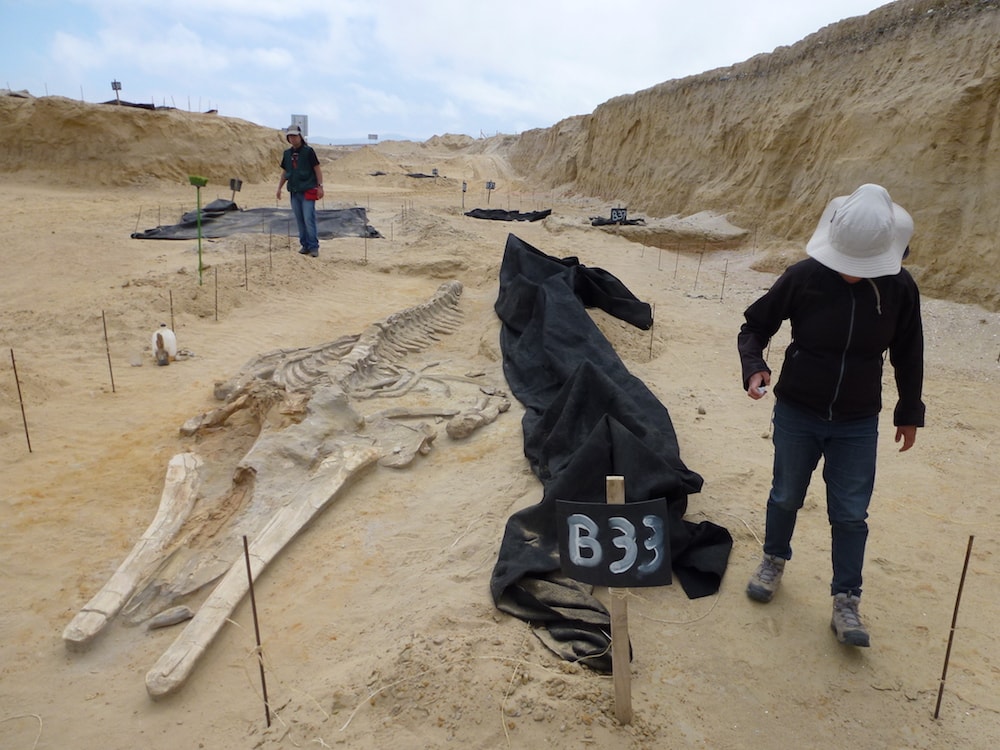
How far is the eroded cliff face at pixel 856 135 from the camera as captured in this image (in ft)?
30.2

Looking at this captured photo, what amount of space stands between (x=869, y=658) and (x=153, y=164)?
21.4 metres

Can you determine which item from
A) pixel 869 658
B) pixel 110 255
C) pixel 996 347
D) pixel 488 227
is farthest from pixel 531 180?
pixel 869 658

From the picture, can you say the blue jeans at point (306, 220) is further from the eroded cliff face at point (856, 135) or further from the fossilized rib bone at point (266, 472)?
the eroded cliff face at point (856, 135)

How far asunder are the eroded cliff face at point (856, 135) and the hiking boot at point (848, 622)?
7669 millimetres

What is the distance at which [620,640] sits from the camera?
2.32m

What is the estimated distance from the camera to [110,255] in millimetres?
10328

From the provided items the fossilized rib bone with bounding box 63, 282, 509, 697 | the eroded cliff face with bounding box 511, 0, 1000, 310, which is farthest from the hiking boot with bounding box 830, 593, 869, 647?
the eroded cliff face with bounding box 511, 0, 1000, 310

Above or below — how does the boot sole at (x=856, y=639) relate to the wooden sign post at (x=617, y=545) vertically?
below

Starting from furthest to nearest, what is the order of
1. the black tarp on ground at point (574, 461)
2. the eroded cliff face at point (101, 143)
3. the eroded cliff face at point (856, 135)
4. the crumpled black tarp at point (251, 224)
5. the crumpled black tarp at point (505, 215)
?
the crumpled black tarp at point (505, 215) < the eroded cliff face at point (101, 143) < the crumpled black tarp at point (251, 224) < the eroded cliff face at point (856, 135) < the black tarp on ground at point (574, 461)

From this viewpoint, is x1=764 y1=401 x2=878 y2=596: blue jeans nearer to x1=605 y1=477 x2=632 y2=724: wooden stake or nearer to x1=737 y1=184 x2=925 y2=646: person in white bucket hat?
x1=737 y1=184 x2=925 y2=646: person in white bucket hat

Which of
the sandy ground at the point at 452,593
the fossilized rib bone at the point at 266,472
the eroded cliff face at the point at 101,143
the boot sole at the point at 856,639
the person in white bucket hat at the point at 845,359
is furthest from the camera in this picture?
the eroded cliff face at the point at 101,143

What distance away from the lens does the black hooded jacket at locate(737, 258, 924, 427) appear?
2.68 m

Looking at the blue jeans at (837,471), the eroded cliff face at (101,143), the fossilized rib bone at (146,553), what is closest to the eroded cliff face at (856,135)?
A: the blue jeans at (837,471)

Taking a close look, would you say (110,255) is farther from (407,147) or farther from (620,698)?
(407,147)
